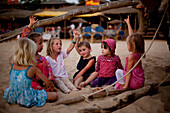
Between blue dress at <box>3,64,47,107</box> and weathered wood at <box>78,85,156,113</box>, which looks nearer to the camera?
weathered wood at <box>78,85,156,113</box>

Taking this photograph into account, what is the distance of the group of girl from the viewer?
189 centimetres

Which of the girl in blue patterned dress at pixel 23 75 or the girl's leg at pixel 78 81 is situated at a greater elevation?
the girl in blue patterned dress at pixel 23 75

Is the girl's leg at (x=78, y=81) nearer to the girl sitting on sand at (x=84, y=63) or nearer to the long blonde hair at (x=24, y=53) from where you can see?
the girl sitting on sand at (x=84, y=63)

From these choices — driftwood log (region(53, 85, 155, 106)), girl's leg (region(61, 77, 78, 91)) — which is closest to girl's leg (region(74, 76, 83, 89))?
girl's leg (region(61, 77, 78, 91))

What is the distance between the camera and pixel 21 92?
1.90m

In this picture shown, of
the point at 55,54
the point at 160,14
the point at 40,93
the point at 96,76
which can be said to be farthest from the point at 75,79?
the point at 160,14

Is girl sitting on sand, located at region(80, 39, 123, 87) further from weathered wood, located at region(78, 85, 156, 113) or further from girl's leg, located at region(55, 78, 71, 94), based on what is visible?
weathered wood, located at region(78, 85, 156, 113)

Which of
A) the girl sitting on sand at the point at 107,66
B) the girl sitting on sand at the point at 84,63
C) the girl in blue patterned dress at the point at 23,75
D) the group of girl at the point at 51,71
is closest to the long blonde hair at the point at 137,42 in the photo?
the group of girl at the point at 51,71

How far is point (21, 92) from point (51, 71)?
796mm

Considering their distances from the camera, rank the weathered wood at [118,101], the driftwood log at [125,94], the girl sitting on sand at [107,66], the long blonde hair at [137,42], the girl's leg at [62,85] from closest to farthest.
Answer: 1. the weathered wood at [118,101]
2. the driftwood log at [125,94]
3. the long blonde hair at [137,42]
4. the girl's leg at [62,85]
5. the girl sitting on sand at [107,66]

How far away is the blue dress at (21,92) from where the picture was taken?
187 cm

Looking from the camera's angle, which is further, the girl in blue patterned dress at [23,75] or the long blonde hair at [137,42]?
the long blonde hair at [137,42]

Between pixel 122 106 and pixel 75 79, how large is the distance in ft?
4.50

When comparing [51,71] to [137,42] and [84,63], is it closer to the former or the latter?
[84,63]
